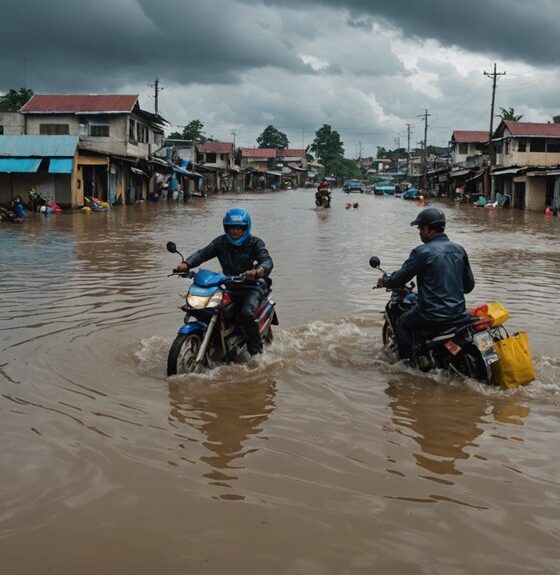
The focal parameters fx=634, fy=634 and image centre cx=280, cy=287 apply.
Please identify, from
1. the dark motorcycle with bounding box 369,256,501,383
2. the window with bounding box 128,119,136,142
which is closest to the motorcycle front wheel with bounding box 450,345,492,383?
the dark motorcycle with bounding box 369,256,501,383

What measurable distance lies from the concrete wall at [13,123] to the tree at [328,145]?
103m

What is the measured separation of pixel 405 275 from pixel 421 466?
2012 mm

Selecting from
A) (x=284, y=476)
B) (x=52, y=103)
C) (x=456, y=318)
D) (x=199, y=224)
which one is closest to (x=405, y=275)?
(x=456, y=318)

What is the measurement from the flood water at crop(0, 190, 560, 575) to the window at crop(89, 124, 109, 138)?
32.8m

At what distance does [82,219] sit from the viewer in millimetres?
24812

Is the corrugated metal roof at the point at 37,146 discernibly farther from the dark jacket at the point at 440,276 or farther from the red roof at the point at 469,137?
the red roof at the point at 469,137

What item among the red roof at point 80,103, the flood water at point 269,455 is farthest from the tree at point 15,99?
the flood water at point 269,455

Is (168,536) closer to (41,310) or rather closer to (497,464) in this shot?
(497,464)

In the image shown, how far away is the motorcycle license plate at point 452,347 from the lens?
17.1 feet

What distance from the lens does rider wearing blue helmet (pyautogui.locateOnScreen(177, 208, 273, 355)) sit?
570 centimetres

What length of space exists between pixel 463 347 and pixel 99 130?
3741cm

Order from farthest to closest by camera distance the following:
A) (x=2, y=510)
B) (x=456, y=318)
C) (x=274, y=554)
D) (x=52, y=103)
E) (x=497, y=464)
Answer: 1. (x=52, y=103)
2. (x=456, y=318)
3. (x=497, y=464)
4. (x=2, y=510)
5. (x=274, y=554)

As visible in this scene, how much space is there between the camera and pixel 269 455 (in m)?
3.86

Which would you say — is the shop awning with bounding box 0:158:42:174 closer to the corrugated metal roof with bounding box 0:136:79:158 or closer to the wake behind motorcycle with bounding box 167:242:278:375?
the corrugated metal roof with bounding box 0:136:79:158
